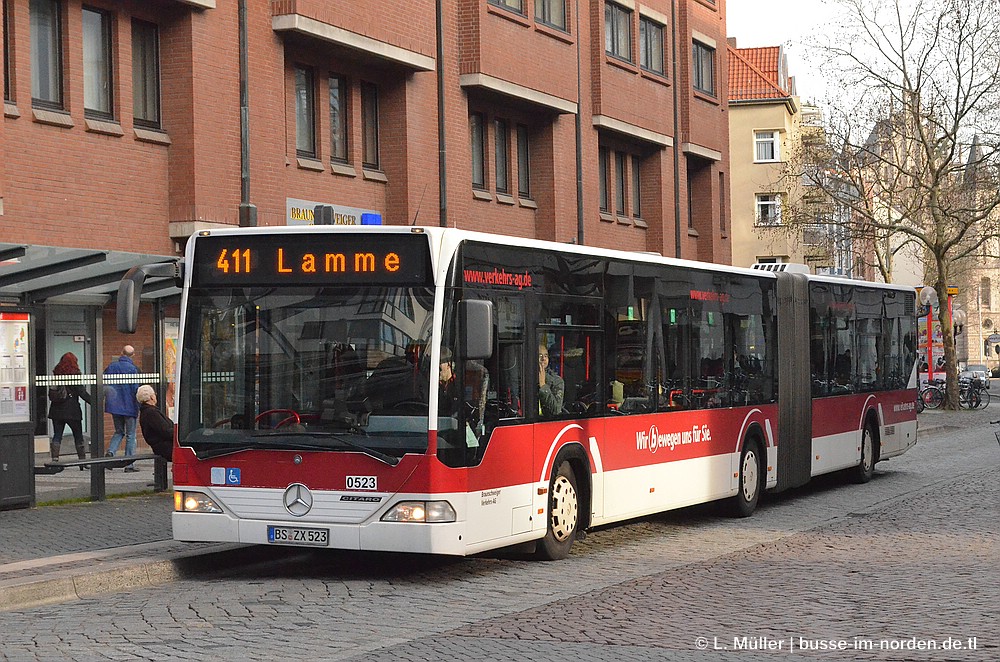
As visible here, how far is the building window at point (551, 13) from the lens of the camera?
96.9 ft

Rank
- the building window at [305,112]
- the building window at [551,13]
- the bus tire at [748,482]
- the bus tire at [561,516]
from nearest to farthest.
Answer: the bus tire at [561,516] < the bus tire at [748,482] < the building window at [305,112] < the building window at [551,13]

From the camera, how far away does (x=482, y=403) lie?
11289 millimetres

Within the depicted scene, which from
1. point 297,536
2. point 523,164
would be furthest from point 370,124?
point 297,536

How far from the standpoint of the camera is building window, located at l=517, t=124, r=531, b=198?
30.2m

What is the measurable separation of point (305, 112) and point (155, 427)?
9.04 metres

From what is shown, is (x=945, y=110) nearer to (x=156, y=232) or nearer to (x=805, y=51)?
(x=805, y=51)

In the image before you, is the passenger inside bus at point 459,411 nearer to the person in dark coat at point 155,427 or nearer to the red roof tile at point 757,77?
the person in dark coat at point 155,427

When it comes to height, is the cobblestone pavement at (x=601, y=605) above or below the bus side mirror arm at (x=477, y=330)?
below

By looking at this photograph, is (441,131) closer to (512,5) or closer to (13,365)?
(512,5)

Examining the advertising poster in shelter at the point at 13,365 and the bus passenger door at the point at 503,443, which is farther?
the advertising poster in shelter at the point at 13,365

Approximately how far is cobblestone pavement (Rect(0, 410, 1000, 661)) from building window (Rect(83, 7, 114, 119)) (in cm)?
938

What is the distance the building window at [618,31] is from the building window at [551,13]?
6.77 ft

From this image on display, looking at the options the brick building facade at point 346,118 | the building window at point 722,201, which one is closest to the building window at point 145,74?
the brick building facade at point 346,118

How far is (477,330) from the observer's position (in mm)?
10844
